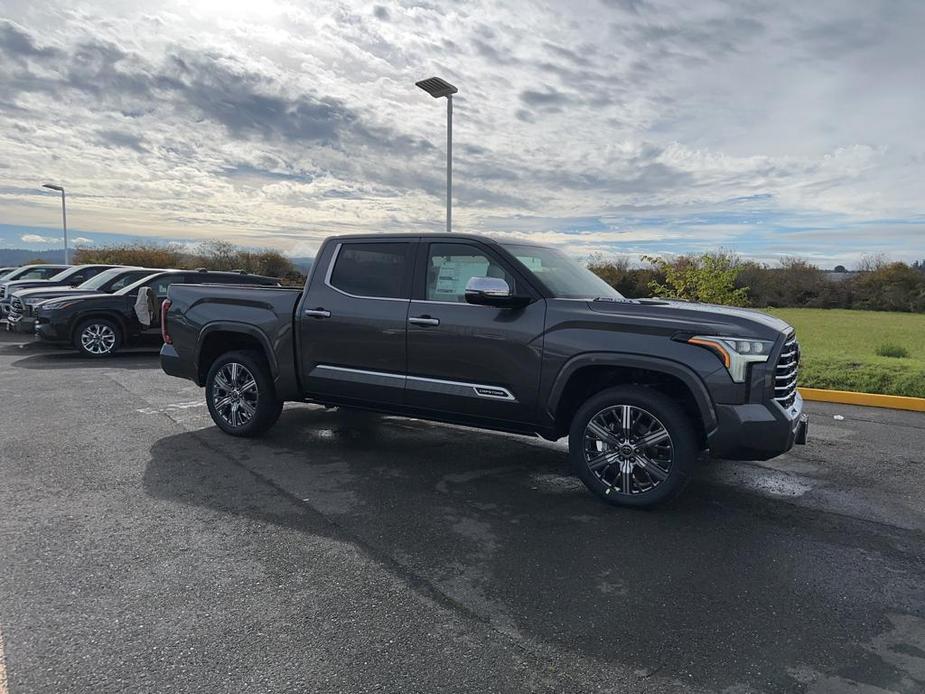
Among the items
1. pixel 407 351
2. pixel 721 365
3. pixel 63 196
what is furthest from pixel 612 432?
pixel 63 196

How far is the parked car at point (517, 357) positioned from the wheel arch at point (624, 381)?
0.03 ft

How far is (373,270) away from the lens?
18.2 feet

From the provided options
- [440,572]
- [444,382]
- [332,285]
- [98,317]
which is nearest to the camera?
[440,572]

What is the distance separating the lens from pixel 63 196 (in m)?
33.5

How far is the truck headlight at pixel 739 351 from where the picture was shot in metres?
4.09

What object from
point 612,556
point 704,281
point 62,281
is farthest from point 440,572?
point 62,281

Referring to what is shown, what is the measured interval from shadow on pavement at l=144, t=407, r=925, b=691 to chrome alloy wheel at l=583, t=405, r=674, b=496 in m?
0.21

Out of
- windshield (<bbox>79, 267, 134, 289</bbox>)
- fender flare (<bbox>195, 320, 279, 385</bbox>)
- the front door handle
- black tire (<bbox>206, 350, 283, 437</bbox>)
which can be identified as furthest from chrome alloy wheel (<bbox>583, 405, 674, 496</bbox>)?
windshield (<bbox>79, 267, 134, 289</bbox>)

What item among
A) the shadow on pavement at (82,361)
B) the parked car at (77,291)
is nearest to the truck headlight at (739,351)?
the shadow on pavement at (82,361)

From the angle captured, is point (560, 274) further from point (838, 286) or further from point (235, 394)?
point (838, 286)

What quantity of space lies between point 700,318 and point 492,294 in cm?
139

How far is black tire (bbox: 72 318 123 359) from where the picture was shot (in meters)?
12.0

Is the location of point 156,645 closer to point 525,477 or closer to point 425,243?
point 525,477

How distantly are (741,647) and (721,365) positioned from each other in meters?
1.80
